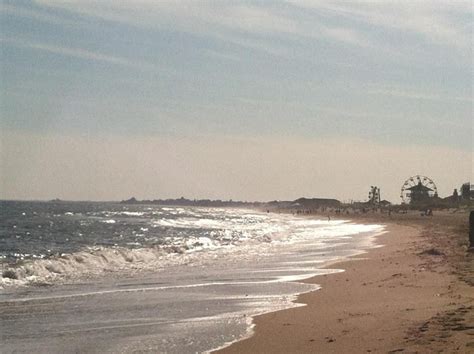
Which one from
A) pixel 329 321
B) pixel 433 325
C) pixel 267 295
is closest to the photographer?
pixel 433 325

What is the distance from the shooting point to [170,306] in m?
12.8

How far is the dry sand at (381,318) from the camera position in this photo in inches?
315

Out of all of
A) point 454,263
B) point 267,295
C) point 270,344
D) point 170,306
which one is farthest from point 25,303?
point 454,263

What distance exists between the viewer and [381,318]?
9.91m

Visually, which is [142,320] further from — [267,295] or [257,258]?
[257,258]

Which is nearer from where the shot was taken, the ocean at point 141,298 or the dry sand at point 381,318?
the dry sand at point 381,318

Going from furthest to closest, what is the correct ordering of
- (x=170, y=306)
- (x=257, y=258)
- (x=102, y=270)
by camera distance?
(x=257, y=258) → (x=102, y=270) → (x=170, y=306)

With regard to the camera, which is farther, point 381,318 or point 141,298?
point 141,298

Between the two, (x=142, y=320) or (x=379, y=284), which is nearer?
(x=142, y=320)

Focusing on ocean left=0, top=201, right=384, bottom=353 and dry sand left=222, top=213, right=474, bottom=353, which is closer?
dry sand left=222, top=213, right=474, bottom=353

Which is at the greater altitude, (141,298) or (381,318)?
(381,318)

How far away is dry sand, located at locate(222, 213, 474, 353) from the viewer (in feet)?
26.3

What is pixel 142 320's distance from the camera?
11188 mm

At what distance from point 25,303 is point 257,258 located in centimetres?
1388
